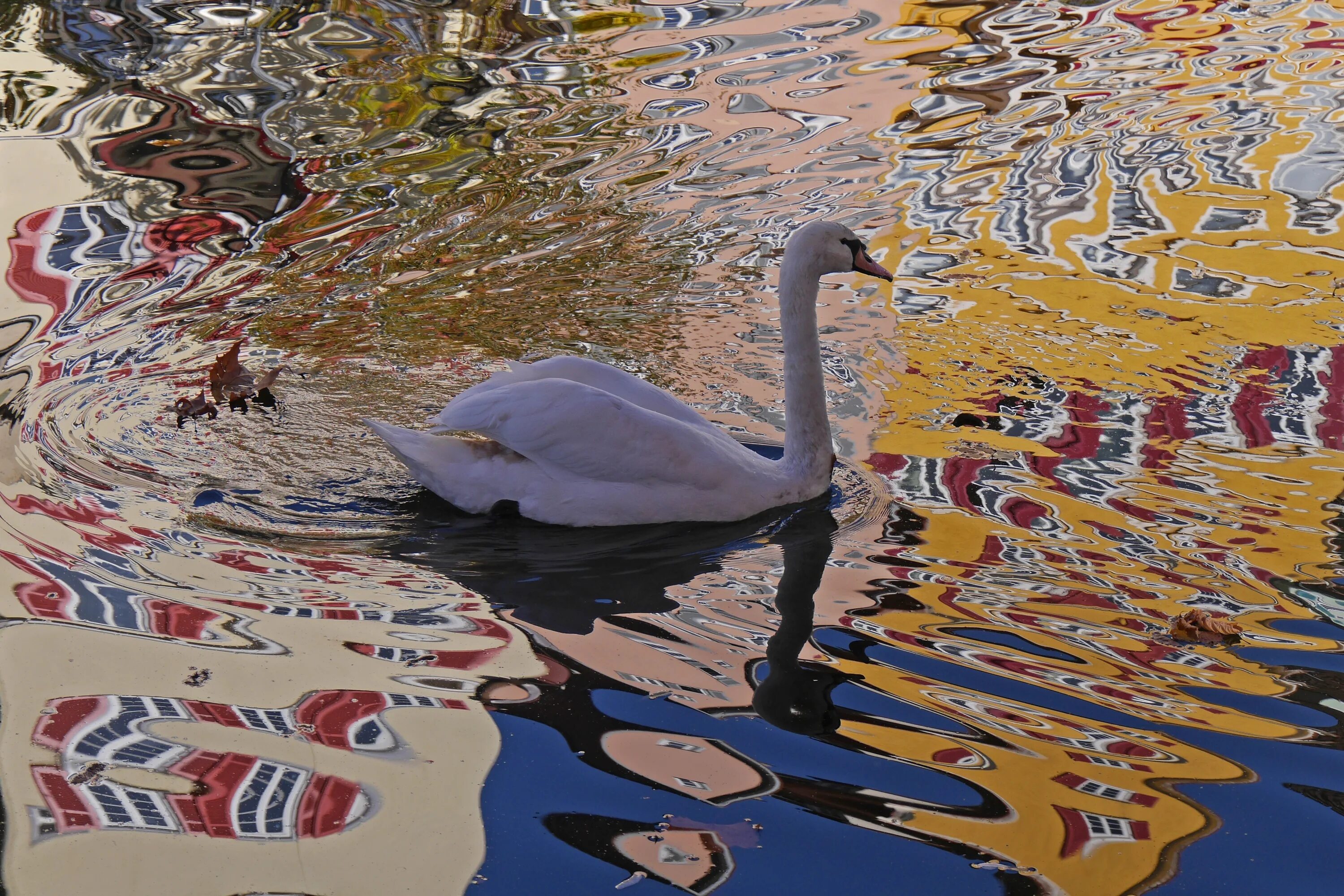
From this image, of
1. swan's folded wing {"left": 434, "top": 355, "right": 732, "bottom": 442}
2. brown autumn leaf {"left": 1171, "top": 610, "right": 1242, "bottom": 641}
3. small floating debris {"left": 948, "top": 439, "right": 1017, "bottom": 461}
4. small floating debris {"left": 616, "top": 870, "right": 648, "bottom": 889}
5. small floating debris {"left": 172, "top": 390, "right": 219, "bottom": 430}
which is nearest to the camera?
small floating debris {"left": 616, "top": 870, "right": 648, "bottom": 889}

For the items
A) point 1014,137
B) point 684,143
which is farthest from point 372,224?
point 1014,137

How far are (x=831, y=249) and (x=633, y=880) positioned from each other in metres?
2.84

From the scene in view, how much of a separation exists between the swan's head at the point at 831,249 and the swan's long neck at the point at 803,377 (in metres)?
0.02

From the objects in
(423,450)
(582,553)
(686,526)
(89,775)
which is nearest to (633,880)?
(89,775)

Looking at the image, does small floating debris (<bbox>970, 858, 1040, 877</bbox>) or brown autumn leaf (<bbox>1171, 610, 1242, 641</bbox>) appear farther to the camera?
brown autumn leaf (<bbox>1171, 610, 1242, 641</bbox>)

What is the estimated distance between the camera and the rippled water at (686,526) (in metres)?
3.32

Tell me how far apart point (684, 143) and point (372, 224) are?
2544 millimetres

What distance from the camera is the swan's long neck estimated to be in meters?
5.26

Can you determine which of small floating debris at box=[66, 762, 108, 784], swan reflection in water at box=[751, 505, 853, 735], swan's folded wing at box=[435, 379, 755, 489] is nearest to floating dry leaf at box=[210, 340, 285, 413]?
swan's folded wing at box=[435, 379, 755, 489]

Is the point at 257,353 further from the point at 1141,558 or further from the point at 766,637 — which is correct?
the point at 1141,558

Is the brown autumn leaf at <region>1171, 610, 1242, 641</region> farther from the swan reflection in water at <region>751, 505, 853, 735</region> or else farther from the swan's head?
the swan's head

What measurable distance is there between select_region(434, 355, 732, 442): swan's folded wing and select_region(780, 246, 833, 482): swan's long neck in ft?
0.85

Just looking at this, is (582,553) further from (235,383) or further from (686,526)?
(235,383)

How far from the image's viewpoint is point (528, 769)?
11.5 feet
